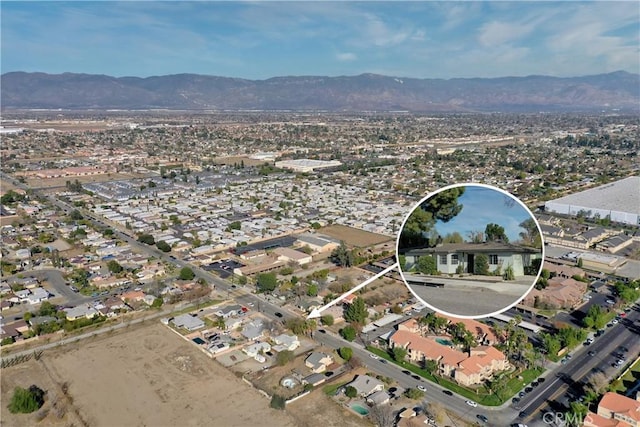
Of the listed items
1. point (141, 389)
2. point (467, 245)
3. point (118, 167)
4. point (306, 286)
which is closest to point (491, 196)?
point (467, 245)

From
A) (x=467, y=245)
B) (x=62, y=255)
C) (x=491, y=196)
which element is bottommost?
(x=62, y=255)

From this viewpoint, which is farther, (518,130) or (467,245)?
(518,130)

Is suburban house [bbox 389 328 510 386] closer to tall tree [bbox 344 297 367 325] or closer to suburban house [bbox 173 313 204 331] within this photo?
tall tree [bbox 344 297 367 325]

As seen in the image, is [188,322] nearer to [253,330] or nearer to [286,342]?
[253,330]

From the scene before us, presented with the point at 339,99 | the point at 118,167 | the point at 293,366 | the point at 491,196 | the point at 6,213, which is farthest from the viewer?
the point at 339,99

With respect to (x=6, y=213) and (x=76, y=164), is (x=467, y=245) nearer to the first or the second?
(x=6, y=213)

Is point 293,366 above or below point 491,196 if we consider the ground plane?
below

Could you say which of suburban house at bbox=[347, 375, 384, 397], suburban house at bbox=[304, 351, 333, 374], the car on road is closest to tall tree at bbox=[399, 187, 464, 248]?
the car on road
